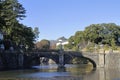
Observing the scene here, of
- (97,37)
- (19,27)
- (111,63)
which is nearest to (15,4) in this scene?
(19,27)

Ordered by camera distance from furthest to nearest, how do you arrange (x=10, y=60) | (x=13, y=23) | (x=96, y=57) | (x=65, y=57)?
1. (x=65, y=57)
2. (x=96, y=57)
3. (x=10, y=60)
4. (x=13, y=23)

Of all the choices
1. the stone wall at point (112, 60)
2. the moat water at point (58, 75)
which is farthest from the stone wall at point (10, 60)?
the stone wall at point (112, 60)

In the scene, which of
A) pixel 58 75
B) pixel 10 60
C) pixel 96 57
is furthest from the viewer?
pixel 96 57

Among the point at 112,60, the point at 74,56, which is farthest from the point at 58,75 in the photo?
the point at 112,60

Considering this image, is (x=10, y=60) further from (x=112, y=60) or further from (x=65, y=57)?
(x=112, y=60)

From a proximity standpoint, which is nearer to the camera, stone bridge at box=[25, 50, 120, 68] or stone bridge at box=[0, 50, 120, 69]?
stone bridge at box=[0, 50, 120, 69]

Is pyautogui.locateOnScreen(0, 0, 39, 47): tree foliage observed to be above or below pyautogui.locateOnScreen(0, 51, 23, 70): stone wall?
above

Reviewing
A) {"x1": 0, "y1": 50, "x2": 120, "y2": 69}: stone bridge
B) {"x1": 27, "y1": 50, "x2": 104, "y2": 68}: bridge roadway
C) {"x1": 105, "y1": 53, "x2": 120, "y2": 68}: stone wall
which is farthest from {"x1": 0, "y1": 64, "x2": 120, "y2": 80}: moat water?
{"x1": 105, "y1": 53, "x2": 120, "y2": 68}: stone wall

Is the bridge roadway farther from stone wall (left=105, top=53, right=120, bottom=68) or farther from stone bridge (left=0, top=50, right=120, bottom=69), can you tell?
stone wall (left=105, top=53, right=120, bottom=68)

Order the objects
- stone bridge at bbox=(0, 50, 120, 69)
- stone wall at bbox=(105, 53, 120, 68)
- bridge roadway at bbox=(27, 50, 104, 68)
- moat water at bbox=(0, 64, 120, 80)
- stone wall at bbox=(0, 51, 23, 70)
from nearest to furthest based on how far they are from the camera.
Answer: moat water at bbox=(0, 64, 120, 80)
stone wall at bbox=(0, 51, 23, 70)
stone bridge at bbox=(0, 50, 120, 69)
bridge roadway at bbox=(27, 50, 104, 68)
stone wall at bbox=(105, 53, 120, 68)

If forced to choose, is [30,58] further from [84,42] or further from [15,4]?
[84,42]

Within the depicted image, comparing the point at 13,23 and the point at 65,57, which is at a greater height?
the point at 13,23

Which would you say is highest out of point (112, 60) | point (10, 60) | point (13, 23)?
point (13, 23)

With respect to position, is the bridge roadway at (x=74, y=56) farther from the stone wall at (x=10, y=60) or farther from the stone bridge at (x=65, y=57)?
the stone wall at (x=10, y=60)
